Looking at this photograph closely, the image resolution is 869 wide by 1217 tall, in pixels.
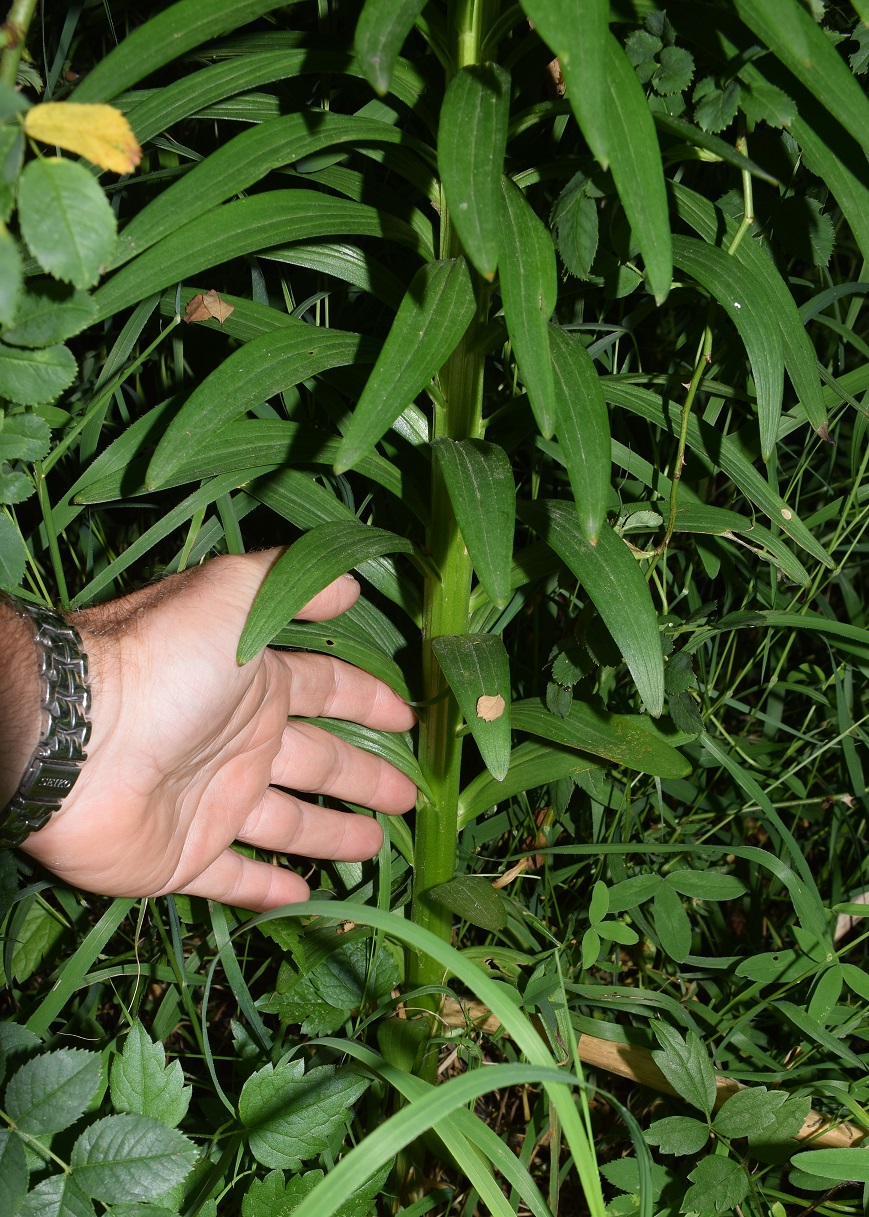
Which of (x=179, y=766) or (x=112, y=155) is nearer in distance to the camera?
(x=112, y=155)

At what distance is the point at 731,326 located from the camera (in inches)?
42.3

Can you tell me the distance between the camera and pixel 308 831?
132 cm

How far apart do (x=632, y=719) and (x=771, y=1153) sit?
1.66 ft

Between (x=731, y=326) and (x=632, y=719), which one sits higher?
(x=731, y=326)

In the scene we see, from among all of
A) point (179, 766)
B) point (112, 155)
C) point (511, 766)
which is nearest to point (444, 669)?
point (511, 766)

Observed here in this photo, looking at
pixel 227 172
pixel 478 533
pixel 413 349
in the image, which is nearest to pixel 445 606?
pixel 478 533

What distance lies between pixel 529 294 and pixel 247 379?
11.8 inches

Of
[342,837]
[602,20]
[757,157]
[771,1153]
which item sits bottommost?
[771,1153]

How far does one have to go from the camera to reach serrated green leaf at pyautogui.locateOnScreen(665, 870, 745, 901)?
47.2 inches

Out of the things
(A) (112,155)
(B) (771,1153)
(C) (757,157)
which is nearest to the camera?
(A) (112,155)

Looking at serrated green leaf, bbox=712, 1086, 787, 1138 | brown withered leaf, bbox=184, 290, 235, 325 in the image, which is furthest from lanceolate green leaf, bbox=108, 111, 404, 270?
serrated green leaf, bbox=712, 1086, 787, 1138

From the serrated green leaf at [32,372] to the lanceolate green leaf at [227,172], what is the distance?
9 centimetres

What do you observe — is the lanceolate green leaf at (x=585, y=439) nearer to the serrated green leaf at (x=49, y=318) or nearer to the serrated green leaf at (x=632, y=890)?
the serrated green leaf at (x=49, y=318)

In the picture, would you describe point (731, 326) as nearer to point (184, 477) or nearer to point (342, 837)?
point (184, 477)
